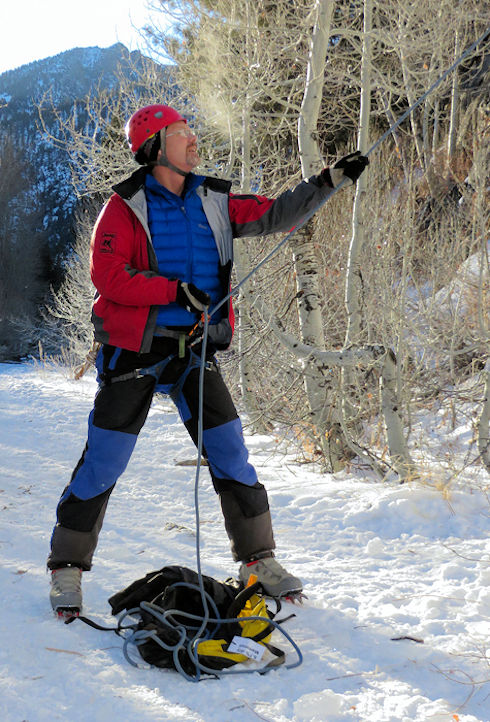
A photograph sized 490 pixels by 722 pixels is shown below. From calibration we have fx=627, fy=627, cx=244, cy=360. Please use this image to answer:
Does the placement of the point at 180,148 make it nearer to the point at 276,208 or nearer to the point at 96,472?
the point at 276,208

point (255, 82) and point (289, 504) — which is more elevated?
point (255, 82)

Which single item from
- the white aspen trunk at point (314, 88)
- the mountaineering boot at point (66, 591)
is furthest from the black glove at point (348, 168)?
the white aspen trunk at point (314, 88)

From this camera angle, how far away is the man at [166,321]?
258 cm

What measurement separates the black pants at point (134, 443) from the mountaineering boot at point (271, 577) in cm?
5

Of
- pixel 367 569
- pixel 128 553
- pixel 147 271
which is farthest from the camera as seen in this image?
pixel 128 553

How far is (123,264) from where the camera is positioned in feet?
8.36

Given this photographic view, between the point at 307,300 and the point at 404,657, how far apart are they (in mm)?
3802

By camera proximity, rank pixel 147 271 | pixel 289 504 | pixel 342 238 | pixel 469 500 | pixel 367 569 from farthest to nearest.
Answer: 1. pixel 342 238
2. pixel 289 504
3. pixel 469 500
4. pixel 367 569
5. pixel 147 271

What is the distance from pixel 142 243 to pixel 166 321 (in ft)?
1.14

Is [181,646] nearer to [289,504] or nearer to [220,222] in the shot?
[220,222]

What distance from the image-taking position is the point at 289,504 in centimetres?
429

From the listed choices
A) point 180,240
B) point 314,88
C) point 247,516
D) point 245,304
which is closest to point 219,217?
point 180,240

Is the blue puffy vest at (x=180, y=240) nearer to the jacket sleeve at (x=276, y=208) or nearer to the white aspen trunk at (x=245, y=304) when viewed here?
the jacket sleeve at (x=276, y=208)

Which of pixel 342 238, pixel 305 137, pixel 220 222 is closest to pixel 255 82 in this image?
pixel 305 137
